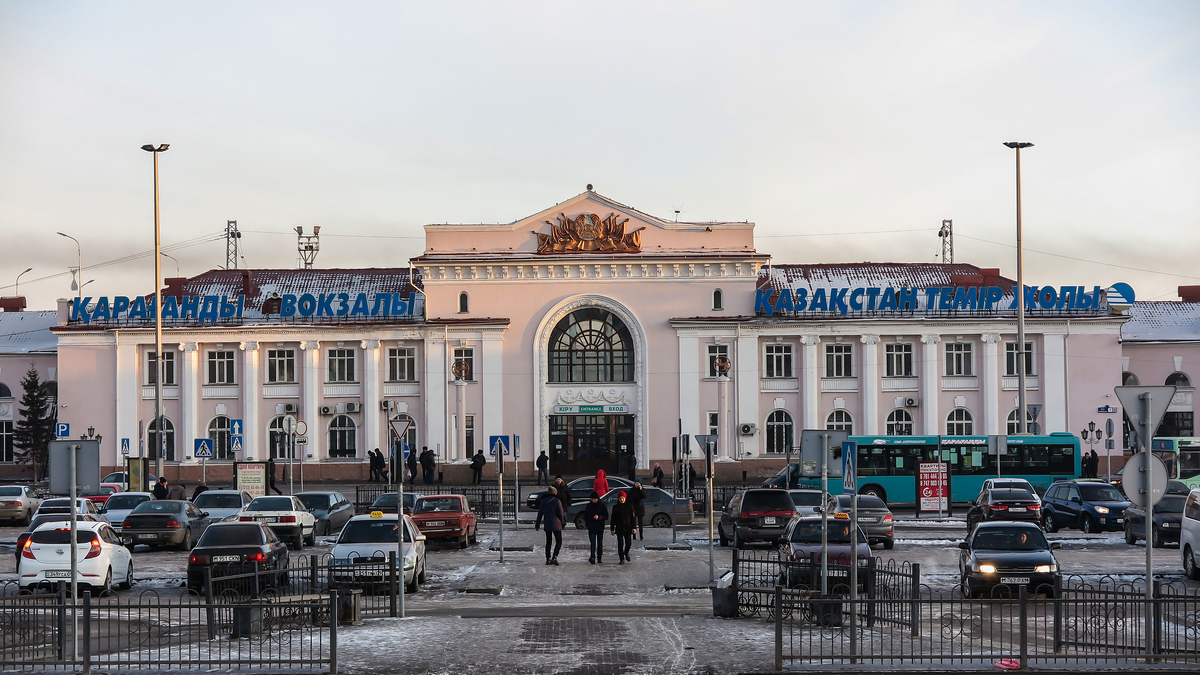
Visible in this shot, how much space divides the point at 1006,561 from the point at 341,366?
4377 cm

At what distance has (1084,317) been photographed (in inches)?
2295

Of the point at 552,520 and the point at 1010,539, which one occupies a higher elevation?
the point at 1010,539

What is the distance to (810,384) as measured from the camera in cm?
5869

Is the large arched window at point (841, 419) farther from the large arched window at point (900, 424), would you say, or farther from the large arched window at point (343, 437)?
the large arched window at point (343, 437)

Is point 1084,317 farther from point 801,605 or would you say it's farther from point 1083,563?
point 801,605

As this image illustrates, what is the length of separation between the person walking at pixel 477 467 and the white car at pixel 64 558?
3221cm

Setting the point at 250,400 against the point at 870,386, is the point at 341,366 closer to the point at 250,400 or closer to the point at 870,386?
the point at 250,400

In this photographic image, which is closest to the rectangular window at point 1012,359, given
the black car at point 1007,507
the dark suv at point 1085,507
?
the dark suv at point 1085,507

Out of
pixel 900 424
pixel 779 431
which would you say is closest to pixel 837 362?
pixel 900 424

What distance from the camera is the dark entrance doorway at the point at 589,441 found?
58.7 metres

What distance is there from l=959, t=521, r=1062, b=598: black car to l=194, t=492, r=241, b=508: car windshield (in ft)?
65.2

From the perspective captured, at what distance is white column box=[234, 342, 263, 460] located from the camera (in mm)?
59031

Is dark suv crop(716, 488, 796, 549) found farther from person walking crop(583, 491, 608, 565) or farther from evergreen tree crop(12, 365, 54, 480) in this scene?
evergreen tree crop(12, 365, 54, 480)

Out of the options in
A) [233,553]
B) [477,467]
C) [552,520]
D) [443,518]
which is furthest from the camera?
[477,467]
